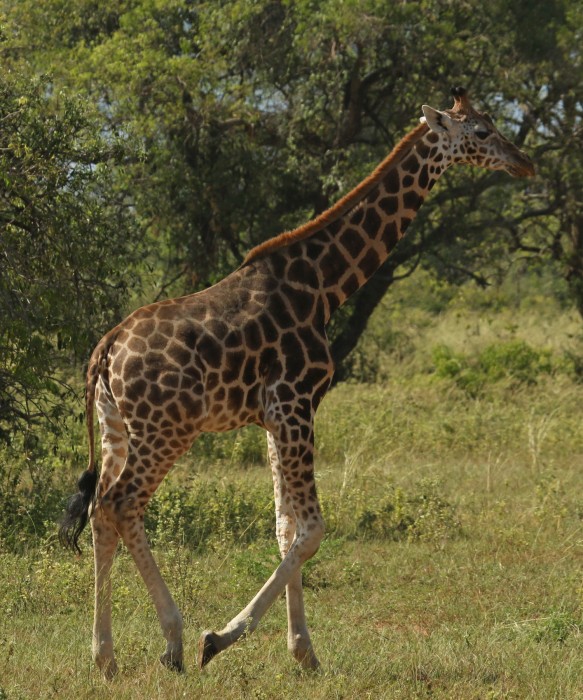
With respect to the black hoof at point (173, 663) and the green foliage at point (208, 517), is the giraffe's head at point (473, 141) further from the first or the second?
the green foliage at point (208, 517)

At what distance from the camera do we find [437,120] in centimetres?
633

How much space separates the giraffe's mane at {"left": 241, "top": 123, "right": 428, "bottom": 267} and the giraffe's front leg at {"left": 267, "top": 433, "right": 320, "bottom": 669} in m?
0.98

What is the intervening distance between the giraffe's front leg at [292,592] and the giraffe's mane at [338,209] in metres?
0.98

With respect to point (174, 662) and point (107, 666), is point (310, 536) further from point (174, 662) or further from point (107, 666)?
point (107, 666)

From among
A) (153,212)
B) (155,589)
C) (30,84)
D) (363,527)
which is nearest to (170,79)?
(153,212)

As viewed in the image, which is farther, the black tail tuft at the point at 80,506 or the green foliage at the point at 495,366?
the green foliage at the point at 495,366

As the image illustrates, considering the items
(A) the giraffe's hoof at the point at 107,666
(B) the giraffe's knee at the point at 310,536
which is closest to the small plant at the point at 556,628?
(B) the giraffe's knee at the point at 310,536

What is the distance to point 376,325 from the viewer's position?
19.9 meters

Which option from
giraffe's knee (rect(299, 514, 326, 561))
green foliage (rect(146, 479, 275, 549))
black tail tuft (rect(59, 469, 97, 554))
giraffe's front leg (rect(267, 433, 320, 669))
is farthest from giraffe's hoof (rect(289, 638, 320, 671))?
green foliage (rect(146, 479, 275, 549))

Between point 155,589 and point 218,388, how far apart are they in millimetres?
1012

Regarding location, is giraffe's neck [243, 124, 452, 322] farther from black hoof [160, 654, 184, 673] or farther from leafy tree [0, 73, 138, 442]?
leafy tree [0, 73, 138, 442]

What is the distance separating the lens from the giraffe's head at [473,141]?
640 cm

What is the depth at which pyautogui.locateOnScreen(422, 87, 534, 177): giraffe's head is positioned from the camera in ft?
21.0

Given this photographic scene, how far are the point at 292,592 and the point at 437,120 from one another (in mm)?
2679
